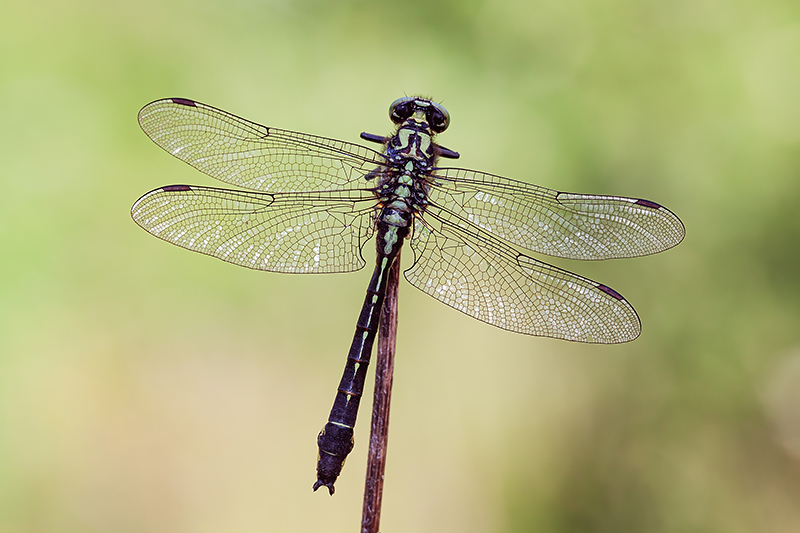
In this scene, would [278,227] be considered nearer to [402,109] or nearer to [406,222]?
[406,222]

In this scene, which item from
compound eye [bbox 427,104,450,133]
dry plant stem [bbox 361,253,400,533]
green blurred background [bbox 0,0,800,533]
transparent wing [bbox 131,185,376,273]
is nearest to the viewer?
dry plant stem [bbox 361,253,400,533]

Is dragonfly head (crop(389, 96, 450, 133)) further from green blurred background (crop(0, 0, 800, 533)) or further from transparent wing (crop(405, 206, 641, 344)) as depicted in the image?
green blurred background (crop(0, 0, 800, 533))

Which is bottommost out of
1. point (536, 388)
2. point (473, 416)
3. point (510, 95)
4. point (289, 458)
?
point (289, 458)

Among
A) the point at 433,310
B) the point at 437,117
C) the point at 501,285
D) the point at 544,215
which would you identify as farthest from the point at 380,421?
the point at 433,310

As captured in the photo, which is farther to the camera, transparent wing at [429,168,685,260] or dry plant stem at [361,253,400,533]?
transparent wing at [429,168,685,260]

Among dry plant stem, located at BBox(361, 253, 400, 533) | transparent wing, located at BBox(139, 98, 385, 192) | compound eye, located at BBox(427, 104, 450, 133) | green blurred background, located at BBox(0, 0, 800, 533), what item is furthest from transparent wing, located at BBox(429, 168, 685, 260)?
green blurred background, located at BBox(0, 0, 800, 533)
